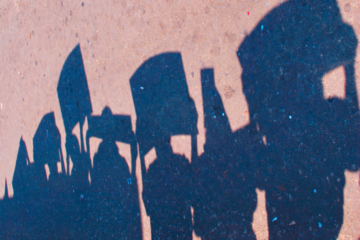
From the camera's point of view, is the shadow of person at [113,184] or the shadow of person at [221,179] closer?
the shadow of person at [221,179]

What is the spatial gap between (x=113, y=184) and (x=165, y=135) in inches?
44.2

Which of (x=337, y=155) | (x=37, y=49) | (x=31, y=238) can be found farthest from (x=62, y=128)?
(x=337, y=155)

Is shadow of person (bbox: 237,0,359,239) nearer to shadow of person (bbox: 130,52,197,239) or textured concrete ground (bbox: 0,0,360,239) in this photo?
textured concrete ground (bbox: 0,0,360,239)

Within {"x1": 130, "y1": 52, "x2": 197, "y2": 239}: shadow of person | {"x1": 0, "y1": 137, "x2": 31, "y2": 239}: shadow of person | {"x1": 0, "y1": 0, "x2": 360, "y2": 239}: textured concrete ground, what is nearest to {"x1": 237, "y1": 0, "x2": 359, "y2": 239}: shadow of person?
{"x1": 0, "y1": 0, "x2": 360, "y2": 239}: textured concrete ground

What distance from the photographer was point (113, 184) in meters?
3.45

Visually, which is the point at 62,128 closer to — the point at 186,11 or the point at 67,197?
the point at 67,197

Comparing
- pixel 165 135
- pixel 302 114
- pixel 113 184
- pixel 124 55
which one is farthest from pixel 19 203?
pixel 302 114

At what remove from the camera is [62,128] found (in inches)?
156

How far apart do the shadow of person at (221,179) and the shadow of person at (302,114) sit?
0.72ft

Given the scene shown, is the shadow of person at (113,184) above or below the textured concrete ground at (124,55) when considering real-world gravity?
below

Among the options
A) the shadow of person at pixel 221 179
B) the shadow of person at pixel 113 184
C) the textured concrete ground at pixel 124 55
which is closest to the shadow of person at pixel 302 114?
the textured concrete ground at pixel 124 55

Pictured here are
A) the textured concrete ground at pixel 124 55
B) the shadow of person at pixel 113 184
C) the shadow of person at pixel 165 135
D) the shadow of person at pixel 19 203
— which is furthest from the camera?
the shadow of person at pixel 19 203

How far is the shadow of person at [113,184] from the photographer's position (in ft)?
10.9

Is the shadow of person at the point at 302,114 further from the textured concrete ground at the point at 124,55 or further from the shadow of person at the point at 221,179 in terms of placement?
the shadow of person at the point at 221,179
